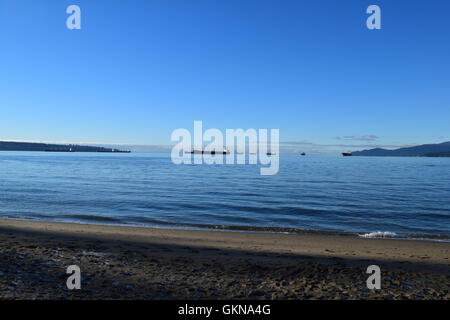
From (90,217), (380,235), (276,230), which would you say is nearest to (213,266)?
(276,230)

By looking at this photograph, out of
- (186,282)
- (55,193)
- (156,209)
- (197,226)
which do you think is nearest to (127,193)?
(55,193)

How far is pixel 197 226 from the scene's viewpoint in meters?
19.4

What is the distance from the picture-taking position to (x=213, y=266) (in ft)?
33.0

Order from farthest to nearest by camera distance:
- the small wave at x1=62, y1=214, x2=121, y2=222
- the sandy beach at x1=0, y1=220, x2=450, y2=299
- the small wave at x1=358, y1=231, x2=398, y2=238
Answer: the small wave at x1=62, y1=214, x2=121, y2=222, the small wave at x1=358, y1=231, x2=398, y2=238, the sandy beach at x1=0, y1=220, x2=450, y2=299

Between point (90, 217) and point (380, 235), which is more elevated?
point (90, 217)

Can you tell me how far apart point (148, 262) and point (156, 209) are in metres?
14.7

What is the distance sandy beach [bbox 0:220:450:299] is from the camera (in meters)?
7.68

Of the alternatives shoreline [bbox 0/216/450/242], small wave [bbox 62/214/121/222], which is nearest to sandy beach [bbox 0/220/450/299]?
shoreline [bbox 0/216/450/242]

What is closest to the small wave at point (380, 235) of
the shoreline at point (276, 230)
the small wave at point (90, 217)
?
the shoreline at point (276, 230)

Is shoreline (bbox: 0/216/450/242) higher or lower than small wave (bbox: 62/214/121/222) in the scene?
lower

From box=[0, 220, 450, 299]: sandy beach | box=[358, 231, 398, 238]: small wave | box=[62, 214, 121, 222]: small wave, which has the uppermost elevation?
box=[0, 220, 450, 299]: sandy beach

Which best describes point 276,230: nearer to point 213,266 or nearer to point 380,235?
point 380,235

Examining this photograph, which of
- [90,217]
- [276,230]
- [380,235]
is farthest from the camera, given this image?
[90,217]

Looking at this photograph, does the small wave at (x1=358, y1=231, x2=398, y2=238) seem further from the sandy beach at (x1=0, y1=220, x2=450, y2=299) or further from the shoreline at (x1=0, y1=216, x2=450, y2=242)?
the sandy beach at (x1=0, y1=220, x2=450, y2=299)
